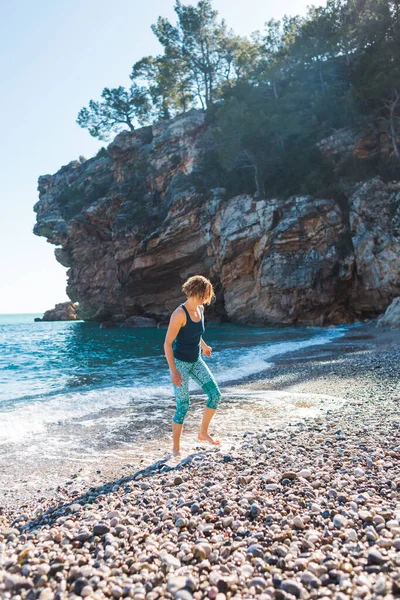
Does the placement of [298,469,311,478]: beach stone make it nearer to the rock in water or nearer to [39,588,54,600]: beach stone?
[39,588,54,600]: beach stone

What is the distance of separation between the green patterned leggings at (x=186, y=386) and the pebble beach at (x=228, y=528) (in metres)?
0.67

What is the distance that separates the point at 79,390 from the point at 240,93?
38642 millimetres

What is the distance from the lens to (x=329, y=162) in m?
37.3

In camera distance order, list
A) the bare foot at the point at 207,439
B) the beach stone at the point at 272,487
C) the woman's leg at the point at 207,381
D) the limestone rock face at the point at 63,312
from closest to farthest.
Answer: the beach stone at the point at 272,487, the woman's leg at the point at 207,381, the bare foot at the point at 207,439, the limestone rock face at the point at 63,312

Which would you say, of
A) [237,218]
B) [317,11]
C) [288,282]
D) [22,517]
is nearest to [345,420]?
[22,517]

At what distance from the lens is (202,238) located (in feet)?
141

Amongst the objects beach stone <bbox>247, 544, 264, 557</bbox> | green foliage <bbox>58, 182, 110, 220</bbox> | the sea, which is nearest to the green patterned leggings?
the sea

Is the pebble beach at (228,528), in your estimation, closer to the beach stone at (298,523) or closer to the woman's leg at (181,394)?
the beach stone at (298,523)

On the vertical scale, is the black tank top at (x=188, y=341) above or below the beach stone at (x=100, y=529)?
above

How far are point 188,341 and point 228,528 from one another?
2883 millimetres

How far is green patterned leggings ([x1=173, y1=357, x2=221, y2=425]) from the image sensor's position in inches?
236

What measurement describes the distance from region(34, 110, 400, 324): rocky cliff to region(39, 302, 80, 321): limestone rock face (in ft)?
74.8

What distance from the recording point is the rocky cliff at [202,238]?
3344 cm

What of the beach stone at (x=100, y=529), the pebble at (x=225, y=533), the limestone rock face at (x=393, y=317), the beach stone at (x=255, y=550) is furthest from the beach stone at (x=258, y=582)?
the limestone rock face at (x=393, y=317)
